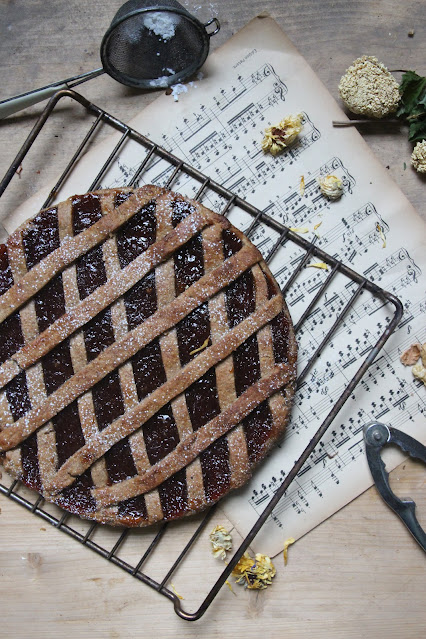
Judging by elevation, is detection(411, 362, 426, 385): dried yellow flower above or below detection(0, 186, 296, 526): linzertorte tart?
below

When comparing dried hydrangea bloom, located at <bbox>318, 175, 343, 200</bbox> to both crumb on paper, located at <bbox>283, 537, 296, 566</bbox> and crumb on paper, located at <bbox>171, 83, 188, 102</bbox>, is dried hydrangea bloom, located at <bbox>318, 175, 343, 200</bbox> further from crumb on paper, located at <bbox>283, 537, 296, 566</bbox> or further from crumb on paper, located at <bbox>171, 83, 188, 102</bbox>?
crumb on paper, located at <bbox>283, 537, 296, 566</bbox>

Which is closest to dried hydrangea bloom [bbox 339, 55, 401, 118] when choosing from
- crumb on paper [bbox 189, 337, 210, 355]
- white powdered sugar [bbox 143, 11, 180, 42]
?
white powdered sugar [bbox 143, 11, 180, 42]

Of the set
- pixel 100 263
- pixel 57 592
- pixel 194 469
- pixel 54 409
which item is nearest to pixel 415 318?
pixel 194 469

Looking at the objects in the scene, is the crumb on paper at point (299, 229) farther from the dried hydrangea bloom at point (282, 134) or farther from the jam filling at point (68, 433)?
the jam filling at point (68, 433)

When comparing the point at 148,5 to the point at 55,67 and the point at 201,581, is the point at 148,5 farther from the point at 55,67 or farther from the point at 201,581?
the point at 201,581

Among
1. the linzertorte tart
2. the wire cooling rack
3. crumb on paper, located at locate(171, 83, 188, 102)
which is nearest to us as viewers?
the linzertorte tart

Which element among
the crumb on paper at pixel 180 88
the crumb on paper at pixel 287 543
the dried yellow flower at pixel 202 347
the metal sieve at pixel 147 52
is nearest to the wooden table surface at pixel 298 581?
the crumb on paper at pixel 287 543

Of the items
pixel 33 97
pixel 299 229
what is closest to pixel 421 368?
pixel 299 229

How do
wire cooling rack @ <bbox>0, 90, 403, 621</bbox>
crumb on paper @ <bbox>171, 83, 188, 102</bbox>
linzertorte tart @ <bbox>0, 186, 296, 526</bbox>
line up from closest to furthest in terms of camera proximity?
linzertorte tart @ <bbox>0, 186, 296, 526</bbox> < wire cooling rack @ <bbox>0, 90, 403, 621</bbox> < crumb on paper @ <bbox>171, 83, 188, 102</bbox>
